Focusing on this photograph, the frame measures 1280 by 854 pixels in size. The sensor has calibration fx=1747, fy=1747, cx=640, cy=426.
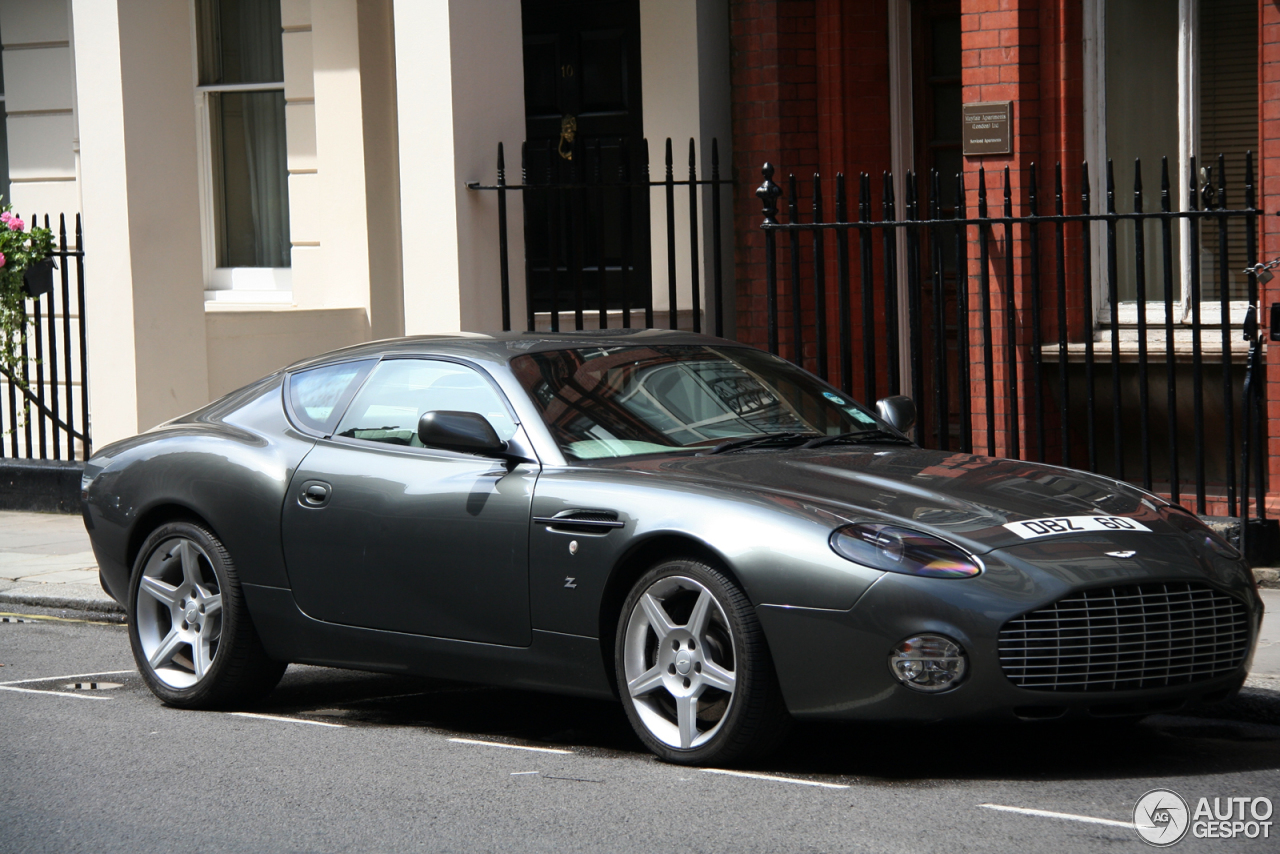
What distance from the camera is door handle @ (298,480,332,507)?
6.35 m

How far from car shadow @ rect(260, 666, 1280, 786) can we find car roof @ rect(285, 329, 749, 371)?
53.2 inches

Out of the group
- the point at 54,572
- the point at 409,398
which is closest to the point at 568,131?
the point at 54,572

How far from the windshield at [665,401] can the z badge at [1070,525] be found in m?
1.21

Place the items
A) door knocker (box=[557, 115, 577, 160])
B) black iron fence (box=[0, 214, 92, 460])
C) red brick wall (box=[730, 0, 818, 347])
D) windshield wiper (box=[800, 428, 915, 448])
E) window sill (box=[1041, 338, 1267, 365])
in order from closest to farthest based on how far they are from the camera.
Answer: windshield wiper (box=[800, 428, 915, 448]), window sill (box=[1041, 338, 1267, 365]), red brick wall (box=[730, 0, 818, 347]), black iron fence (box=[0, 214, 92, 460]), door knocker (box=[557, 115, 577, 160])

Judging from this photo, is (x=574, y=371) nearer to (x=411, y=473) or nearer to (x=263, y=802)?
(x=411, y=473)

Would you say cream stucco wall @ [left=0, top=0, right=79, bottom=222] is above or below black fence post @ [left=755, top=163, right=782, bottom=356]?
above

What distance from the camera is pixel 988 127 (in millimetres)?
10047

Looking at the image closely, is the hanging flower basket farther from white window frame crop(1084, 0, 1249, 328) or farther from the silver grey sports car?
white window frame crop(1084, 0, 1249, 328)

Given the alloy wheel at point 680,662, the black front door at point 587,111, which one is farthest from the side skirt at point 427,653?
the black front door at point 587,111

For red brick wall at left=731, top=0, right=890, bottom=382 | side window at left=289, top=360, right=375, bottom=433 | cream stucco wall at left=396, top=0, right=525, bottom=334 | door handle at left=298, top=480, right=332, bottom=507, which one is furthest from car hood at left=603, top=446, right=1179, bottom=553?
red brick wall at left=731, top=0, right=890, bottom=382

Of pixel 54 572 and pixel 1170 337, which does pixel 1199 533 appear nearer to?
pixel 1170 337

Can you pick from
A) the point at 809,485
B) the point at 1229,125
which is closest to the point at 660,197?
the point at 1229,125

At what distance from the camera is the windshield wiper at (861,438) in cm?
623

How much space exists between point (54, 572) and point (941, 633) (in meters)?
6.54
